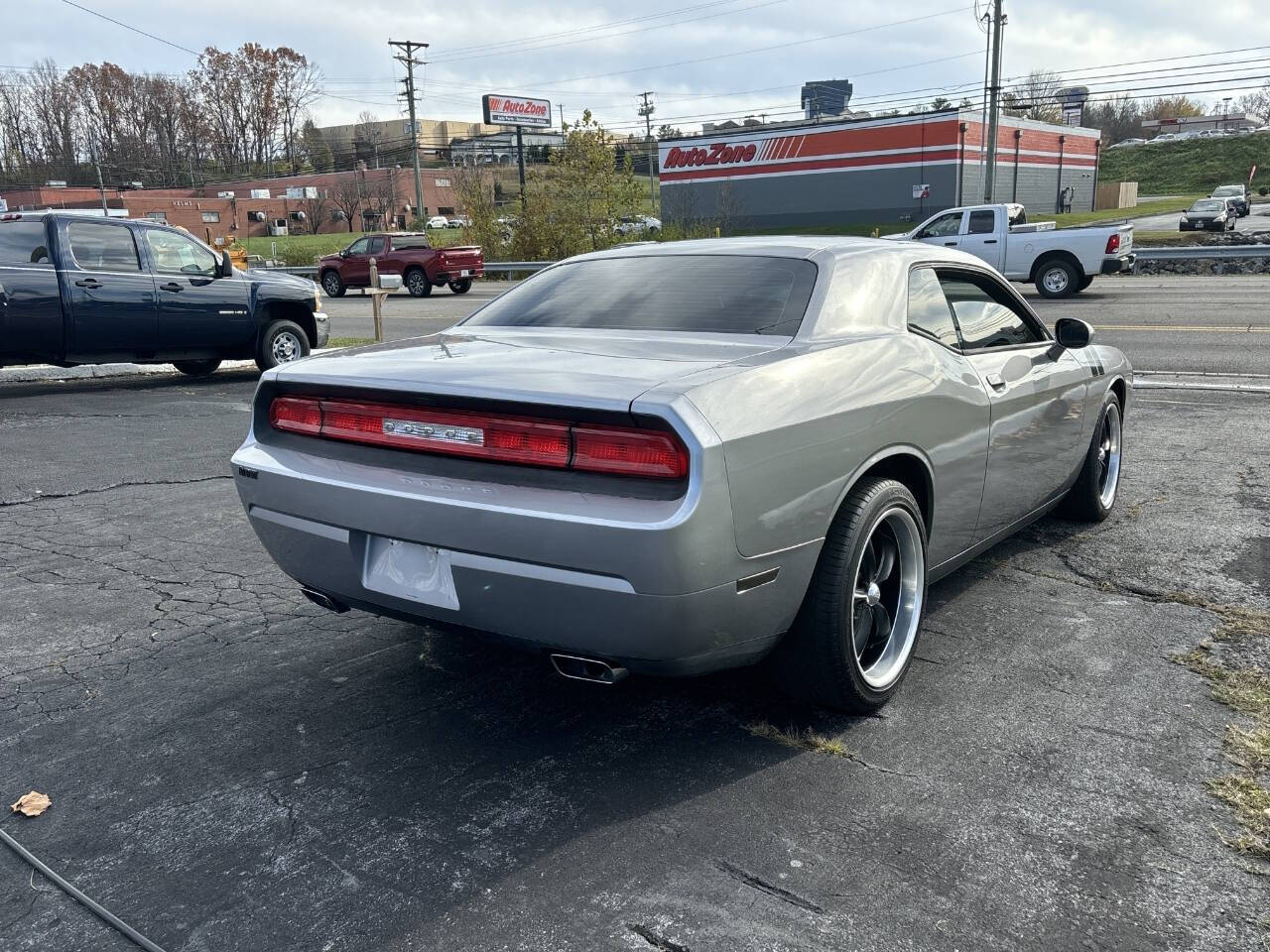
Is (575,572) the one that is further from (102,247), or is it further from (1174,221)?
(1174,221)

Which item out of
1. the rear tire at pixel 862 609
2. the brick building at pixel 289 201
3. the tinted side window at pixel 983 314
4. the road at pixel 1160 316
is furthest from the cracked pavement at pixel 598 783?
the brick building at pixel 289 201

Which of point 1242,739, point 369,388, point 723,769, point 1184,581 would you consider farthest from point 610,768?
point 1184,581

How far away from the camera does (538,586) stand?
9.21 feet

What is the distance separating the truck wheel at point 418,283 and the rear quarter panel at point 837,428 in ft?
88.5

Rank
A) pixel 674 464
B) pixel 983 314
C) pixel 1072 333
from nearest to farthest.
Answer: pixel 674 464, pixel 983 314, pixel 1072 333

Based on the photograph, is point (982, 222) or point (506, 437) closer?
point (506, 437)

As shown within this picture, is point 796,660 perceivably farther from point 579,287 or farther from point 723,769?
point 579,287

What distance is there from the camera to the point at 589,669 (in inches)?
114

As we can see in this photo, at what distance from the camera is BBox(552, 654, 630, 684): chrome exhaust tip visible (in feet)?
9.41

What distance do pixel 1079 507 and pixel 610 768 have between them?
11.2 ft

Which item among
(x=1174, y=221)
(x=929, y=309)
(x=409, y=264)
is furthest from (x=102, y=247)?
(x=1174, y=221)

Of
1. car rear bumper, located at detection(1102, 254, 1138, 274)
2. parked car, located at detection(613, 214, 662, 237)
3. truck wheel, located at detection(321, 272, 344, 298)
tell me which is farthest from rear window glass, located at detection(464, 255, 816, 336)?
parked car, located at detection(613, 214, 662, 237)

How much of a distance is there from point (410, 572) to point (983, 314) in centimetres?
272

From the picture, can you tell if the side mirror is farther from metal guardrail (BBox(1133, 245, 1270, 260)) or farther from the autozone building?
the autozone building
